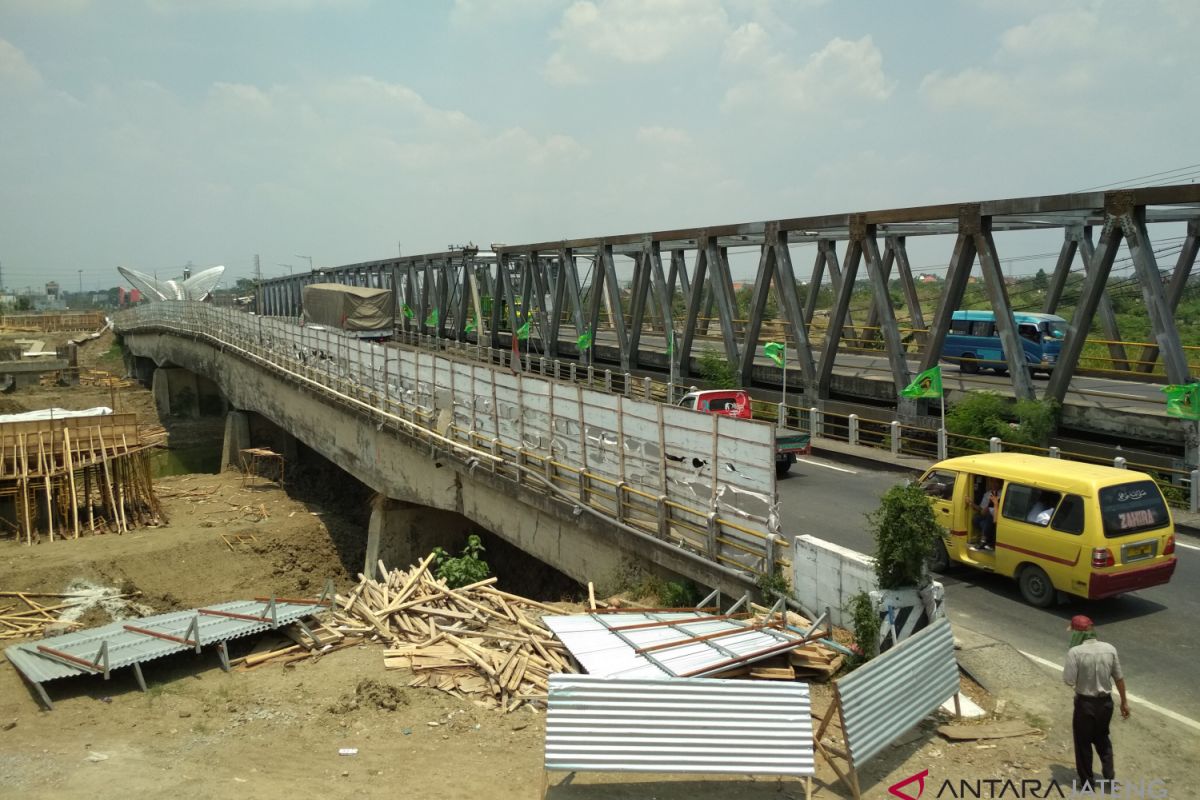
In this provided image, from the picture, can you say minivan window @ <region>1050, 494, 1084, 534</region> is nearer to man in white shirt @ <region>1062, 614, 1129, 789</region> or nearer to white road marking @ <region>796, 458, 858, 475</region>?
man in white shirt @ <region>1062, 614, 1129, 789</region>

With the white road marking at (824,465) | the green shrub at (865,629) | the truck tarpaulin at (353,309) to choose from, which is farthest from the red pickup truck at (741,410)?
the truck tarpaulin at (353,309)

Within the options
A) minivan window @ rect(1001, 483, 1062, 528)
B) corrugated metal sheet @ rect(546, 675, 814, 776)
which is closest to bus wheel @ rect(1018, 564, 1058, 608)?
Answer: minivan window @ rect(1001, 483, 1062, 528)

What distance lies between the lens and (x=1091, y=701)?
631cm

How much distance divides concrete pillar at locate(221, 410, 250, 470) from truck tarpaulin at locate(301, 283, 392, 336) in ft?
21.7

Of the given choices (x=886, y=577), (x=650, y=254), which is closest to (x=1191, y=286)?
(x=650, y=254)

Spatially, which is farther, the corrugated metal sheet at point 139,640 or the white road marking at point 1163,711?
the corrugated metal sheet at point 139,640

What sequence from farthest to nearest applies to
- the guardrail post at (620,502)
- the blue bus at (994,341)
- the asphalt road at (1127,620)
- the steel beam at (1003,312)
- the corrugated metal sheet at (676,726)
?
the blue bus at (994,341)
the steel beam at (1003,312)
the guardrail post at (620,502)
the asphalt road at (1127,620)
the corrugated metal sheet at (676,726)

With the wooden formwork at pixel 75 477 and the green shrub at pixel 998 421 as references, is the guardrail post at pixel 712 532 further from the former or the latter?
the wooden formwork at pixel 75 477

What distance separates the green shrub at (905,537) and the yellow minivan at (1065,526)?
2.55m

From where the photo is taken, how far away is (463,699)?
9.17 meters

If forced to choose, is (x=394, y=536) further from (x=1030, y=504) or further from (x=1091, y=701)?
(x=1091, y=701)

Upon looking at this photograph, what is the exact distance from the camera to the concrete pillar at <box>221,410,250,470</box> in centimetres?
3709

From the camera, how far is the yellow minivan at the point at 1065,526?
9.60 m

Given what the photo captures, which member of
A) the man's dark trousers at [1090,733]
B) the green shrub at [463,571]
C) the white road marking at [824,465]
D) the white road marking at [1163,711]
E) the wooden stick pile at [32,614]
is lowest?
the wooden stick pile at [32,614]
